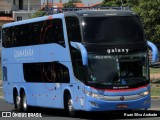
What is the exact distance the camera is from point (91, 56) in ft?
64.9

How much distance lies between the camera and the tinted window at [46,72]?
21547 mm

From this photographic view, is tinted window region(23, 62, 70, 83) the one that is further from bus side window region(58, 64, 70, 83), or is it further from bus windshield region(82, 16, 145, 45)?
bus windshield region(82, 16, 145, 45)

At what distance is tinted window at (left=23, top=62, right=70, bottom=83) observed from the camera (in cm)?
2155

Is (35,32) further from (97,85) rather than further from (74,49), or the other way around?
(97,85)

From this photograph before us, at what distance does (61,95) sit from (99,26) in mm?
3191

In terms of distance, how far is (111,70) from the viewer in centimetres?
1978

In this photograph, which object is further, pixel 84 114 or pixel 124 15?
pixel 84 114

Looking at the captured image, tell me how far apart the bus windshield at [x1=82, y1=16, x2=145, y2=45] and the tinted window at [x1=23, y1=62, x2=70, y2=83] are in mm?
1890

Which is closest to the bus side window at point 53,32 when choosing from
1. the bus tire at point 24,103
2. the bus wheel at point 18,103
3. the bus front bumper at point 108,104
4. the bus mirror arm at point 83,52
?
the bus mirror arm at point 83,52

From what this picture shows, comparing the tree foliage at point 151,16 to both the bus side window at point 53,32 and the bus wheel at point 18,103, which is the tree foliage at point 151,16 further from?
the bus side window at point 53,32

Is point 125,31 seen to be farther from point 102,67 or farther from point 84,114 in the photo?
point 84,114

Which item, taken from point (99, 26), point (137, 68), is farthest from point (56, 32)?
point (137, 68)

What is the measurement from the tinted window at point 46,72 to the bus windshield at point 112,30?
1890 millimetres

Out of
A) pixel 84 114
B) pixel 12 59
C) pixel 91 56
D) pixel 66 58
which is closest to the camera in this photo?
pixel 91 56
